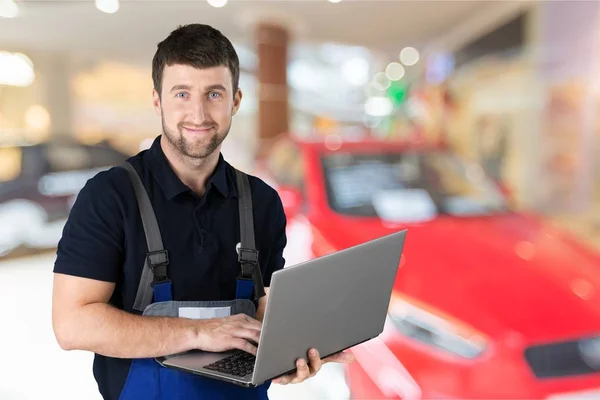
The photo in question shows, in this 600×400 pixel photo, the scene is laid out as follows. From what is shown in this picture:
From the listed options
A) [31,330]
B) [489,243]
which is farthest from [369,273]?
[31,330]

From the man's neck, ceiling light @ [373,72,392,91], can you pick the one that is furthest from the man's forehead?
ceiling light @ [373,72,392,91]

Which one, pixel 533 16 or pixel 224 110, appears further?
pixel 533 16

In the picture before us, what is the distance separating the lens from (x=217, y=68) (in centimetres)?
116

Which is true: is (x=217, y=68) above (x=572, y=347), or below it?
above

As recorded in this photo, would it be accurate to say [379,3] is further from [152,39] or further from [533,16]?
[152,39]

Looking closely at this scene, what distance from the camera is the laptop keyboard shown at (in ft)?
3.48

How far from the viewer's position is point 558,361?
6.18 ft

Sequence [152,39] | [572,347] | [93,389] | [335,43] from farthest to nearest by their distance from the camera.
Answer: [335,43] < [152,39] < [93,389] < [572,347]

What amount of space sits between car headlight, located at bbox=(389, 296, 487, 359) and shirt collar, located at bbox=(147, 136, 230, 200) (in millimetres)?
1022

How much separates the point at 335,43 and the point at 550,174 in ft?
11.1

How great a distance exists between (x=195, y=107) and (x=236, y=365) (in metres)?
0.49

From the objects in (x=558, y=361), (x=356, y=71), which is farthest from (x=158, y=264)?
(x=356, y=71)

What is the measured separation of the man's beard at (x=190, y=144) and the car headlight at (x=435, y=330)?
3.67 ft

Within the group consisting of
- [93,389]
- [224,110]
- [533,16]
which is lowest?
[93,389]
